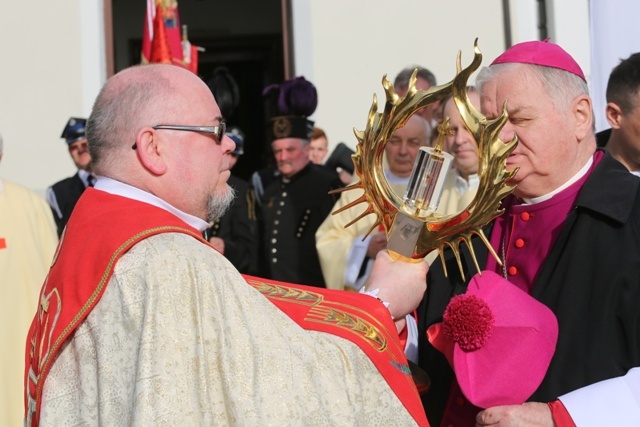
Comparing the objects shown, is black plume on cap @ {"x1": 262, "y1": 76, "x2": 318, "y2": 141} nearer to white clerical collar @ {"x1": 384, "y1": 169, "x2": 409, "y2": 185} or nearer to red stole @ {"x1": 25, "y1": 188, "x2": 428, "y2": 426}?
white clerical collar @ {"x1": 384, "y1": 169, "x2": 409, "y2": 185}

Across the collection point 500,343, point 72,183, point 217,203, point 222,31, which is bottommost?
point 500,343

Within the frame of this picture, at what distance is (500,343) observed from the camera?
2809 millimetres

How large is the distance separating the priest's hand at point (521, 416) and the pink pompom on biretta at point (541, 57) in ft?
3.20

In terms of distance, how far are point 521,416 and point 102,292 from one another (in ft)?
3.60

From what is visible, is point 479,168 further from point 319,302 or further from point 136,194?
point 136,194

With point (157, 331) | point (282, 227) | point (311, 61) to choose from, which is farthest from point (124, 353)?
point (311, 61)

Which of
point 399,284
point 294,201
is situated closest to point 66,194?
point 294,201

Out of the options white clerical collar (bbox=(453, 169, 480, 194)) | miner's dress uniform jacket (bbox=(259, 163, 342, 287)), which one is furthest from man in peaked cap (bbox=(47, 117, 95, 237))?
white clerical collar (bbox=(453, 169, 480, 194))

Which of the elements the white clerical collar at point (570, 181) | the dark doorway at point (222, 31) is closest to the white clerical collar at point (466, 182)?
the white clerical collar at point (570, 181)

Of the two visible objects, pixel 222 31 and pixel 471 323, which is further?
pixel 222 31

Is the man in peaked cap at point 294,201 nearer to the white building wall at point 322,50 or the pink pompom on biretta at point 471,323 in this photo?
the white building wall at point 322,50

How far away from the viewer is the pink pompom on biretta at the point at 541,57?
10.00 ft

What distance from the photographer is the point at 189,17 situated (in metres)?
12.4

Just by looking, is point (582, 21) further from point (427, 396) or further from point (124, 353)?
point (124, 353)
